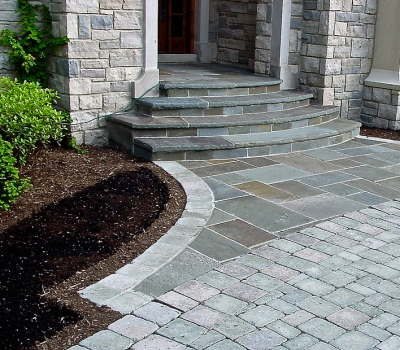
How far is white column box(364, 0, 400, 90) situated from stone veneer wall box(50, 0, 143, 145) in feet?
11.0

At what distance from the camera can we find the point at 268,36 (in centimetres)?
775

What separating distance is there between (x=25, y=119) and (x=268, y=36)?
3833 millimetres

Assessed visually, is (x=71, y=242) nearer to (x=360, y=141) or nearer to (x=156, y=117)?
(x=156, y=117)

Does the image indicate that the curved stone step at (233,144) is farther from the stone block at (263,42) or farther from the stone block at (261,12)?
the stone block at (261,12)

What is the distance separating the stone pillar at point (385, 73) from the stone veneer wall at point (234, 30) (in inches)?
70.1

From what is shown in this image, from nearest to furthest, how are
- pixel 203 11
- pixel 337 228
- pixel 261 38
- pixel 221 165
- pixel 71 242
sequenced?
pixel 71 242
pixel 337 228
pixel 221 165
pixel 261 38
pixel 203 11

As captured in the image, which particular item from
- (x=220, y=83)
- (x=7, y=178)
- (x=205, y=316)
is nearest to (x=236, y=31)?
(x=220, y=83)

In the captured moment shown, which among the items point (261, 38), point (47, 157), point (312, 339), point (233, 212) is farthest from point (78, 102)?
point (312, 339)

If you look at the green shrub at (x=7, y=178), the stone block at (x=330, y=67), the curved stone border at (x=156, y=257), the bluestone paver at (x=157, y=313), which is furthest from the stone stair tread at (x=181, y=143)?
the bluestone paver at (x=157, y=313)

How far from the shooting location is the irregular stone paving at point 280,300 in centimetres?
280

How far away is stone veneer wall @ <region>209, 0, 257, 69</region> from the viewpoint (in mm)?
8695

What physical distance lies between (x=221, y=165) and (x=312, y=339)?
2.95 m

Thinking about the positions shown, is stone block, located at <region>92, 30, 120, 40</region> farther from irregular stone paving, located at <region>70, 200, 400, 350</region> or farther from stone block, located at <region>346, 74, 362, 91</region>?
stone block, located at <region>346, 74, 362, 91</region>

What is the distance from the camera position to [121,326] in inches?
113
